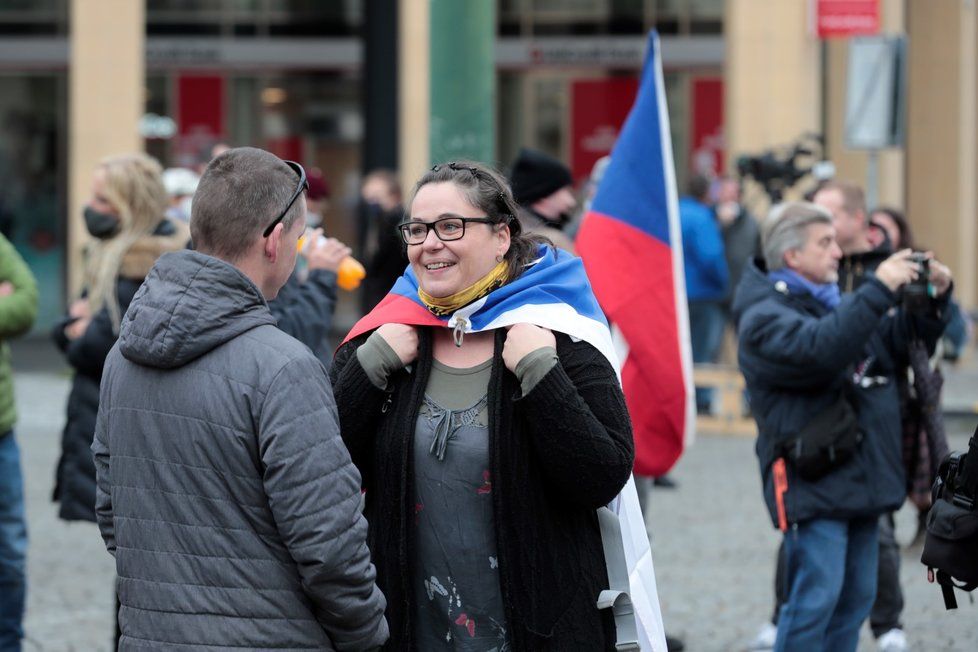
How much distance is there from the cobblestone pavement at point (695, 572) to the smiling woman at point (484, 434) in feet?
12.1

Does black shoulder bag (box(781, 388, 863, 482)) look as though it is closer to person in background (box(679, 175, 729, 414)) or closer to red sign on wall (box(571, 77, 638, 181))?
person in background (box(679, 175, 729, 414))

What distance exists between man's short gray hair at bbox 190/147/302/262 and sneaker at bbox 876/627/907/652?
4.48 metres

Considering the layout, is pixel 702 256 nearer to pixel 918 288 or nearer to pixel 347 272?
pixel 918 288

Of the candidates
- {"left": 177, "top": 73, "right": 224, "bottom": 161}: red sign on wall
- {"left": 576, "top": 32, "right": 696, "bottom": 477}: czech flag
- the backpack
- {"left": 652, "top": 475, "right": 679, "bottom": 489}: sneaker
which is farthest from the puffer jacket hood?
{"left": 177, "top": 73, "right": 224, "bottom": 161}: red sign on wall

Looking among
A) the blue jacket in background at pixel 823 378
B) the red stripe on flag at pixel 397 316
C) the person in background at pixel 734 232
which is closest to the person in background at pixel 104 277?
the blue jacket in background at pixel 823 378

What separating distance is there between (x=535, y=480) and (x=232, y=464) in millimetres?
767

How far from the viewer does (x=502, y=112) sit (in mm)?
25391

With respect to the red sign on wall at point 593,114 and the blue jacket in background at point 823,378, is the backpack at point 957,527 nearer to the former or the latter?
the blue jacket in background at point 823,378

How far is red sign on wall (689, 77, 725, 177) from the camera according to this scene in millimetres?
25109

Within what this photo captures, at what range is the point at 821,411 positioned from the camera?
233 inches

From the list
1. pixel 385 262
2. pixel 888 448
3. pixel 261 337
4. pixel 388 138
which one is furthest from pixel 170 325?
pixel 388 138

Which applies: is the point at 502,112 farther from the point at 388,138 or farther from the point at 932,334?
the point at 932,334

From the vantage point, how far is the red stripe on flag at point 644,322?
247 inches

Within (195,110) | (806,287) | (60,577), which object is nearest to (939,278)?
(806,287)
